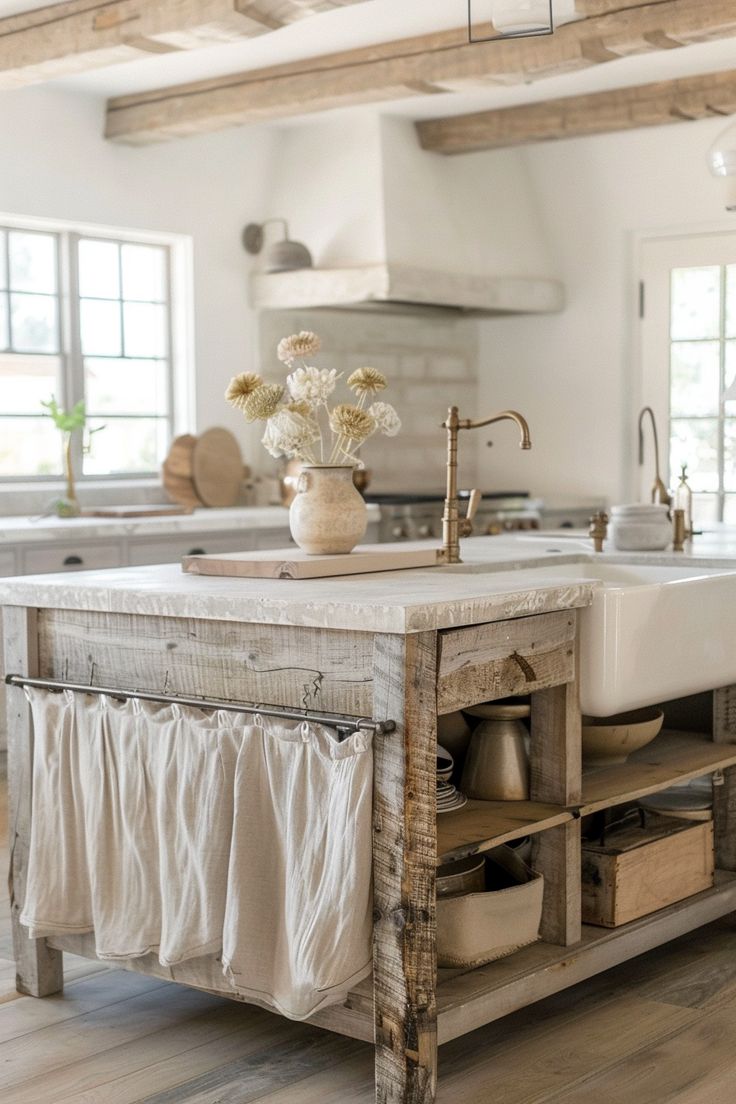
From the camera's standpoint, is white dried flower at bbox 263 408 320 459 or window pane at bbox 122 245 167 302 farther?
window pane at bbox 122 245 167 302

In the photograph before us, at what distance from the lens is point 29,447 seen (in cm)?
624

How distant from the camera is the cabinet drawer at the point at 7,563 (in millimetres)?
5164

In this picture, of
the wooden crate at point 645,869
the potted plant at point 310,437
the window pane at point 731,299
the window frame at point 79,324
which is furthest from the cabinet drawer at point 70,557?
the window pane at point 731,299

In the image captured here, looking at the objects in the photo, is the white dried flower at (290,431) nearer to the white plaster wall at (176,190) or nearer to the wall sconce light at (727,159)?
the wall sconce light at (727,159)

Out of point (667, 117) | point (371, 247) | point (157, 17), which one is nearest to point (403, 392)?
point (371, 247)

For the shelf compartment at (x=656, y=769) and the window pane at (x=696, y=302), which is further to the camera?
the window pane at (x=696, y=302)

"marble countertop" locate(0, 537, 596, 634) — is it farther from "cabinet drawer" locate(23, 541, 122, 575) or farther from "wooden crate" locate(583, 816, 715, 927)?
"cabinet drawer" locate(23, 541, 122, 575)

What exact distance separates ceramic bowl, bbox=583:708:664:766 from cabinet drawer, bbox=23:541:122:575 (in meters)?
2.55

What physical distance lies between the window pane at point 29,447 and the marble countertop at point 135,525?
379mm

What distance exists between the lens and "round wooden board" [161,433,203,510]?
21.7ft

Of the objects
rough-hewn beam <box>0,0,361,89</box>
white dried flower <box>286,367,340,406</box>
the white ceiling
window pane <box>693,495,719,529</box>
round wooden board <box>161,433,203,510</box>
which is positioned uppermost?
the white ceiling

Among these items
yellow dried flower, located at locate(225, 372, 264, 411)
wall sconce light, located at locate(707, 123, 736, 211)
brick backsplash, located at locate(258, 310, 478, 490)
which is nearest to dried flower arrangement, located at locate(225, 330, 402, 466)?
yellow dried flower, located at locate(225, 372, 264, 411)

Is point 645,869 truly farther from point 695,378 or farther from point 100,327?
point 695,378

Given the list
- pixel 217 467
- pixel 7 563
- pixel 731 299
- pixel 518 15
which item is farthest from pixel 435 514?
pixel 518 15
